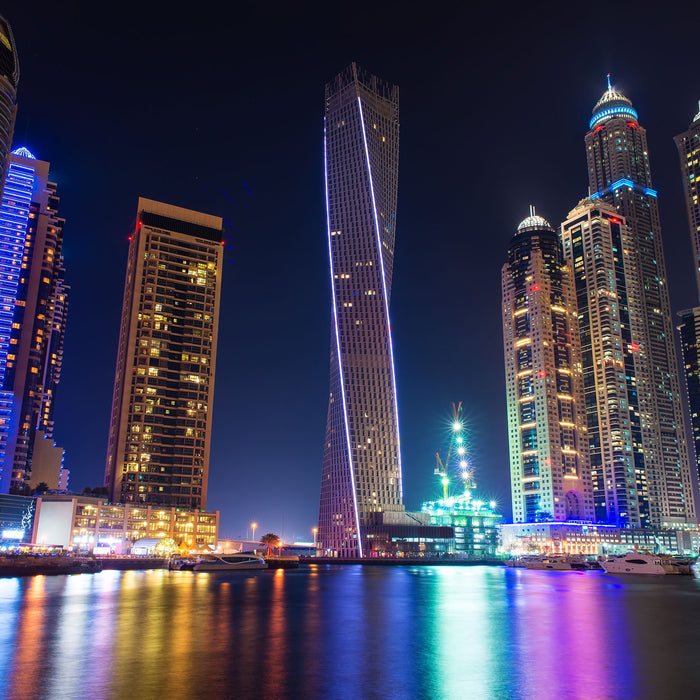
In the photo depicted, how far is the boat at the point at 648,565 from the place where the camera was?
491ft

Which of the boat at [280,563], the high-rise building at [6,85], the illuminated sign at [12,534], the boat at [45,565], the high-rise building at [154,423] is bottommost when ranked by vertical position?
the boat at [280,563]

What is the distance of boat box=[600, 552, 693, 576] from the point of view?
14975 cm

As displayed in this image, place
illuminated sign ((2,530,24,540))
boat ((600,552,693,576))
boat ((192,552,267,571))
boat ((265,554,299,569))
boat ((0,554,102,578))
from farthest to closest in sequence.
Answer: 1. boat ((265,554,299,569))
2. illuminated sign ((2,530,24,540))
3. boat ((600,552,693,576))
4. boat ((192,552,267,571))
5. boat ((0,554,102,578))

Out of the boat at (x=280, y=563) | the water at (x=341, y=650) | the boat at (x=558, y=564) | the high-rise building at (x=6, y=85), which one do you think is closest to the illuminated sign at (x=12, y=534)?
the boat at (x=280, y=563)

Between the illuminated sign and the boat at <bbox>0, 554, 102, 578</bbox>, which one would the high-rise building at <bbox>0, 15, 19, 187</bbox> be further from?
the illuminated sign

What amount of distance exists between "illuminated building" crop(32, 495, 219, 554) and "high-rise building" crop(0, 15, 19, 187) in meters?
86.3

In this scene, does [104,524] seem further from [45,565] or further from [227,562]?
[45,565]

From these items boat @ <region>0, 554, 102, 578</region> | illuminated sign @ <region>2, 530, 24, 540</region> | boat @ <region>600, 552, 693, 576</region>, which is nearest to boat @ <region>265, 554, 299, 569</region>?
boat @ <region>0, 554, 102, 578</region>

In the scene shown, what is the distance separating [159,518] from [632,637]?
6256 inches

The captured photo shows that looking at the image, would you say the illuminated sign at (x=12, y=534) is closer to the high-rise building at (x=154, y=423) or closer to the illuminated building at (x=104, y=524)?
the illuminated building at (x=104, y=524)

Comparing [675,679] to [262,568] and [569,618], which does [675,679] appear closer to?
[569,618]

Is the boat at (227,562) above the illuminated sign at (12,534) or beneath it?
beneath

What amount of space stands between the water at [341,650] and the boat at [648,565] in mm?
98821

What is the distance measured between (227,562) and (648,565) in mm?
98166
